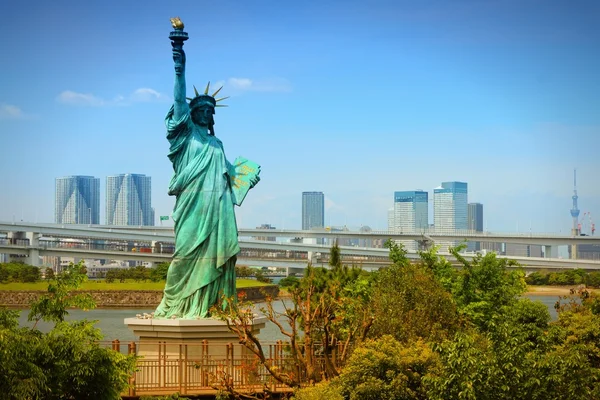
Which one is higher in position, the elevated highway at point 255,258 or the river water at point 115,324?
the elevated highway at point 255,258

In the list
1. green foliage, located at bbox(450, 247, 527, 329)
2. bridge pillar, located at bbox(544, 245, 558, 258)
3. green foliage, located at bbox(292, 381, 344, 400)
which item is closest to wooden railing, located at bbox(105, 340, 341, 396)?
green foliage, located at bbox(292, 381, 344, 400)

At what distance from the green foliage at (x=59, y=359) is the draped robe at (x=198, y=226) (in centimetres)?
505

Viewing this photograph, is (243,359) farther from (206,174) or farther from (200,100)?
(200,100)

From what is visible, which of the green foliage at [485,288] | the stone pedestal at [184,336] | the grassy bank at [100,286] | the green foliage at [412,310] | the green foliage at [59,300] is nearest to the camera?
the green foliage at [59,300]

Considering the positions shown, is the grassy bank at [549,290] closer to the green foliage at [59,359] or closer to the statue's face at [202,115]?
the statue's face at [202,115]

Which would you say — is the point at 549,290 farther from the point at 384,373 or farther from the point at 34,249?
the point at 384,373

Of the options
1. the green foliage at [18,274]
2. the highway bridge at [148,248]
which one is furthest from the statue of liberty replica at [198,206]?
the highway bridge at [148,248]

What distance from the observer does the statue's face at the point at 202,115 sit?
74.3 feet

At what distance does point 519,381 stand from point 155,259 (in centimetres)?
7681

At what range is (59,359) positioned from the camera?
15.1m

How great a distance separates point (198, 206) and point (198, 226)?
17.5 inches

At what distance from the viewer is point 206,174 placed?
22297 mm

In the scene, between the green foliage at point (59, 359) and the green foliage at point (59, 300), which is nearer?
the green foliage at point (59, 359)

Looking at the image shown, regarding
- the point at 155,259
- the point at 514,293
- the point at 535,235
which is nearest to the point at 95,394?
the point at 514,293
